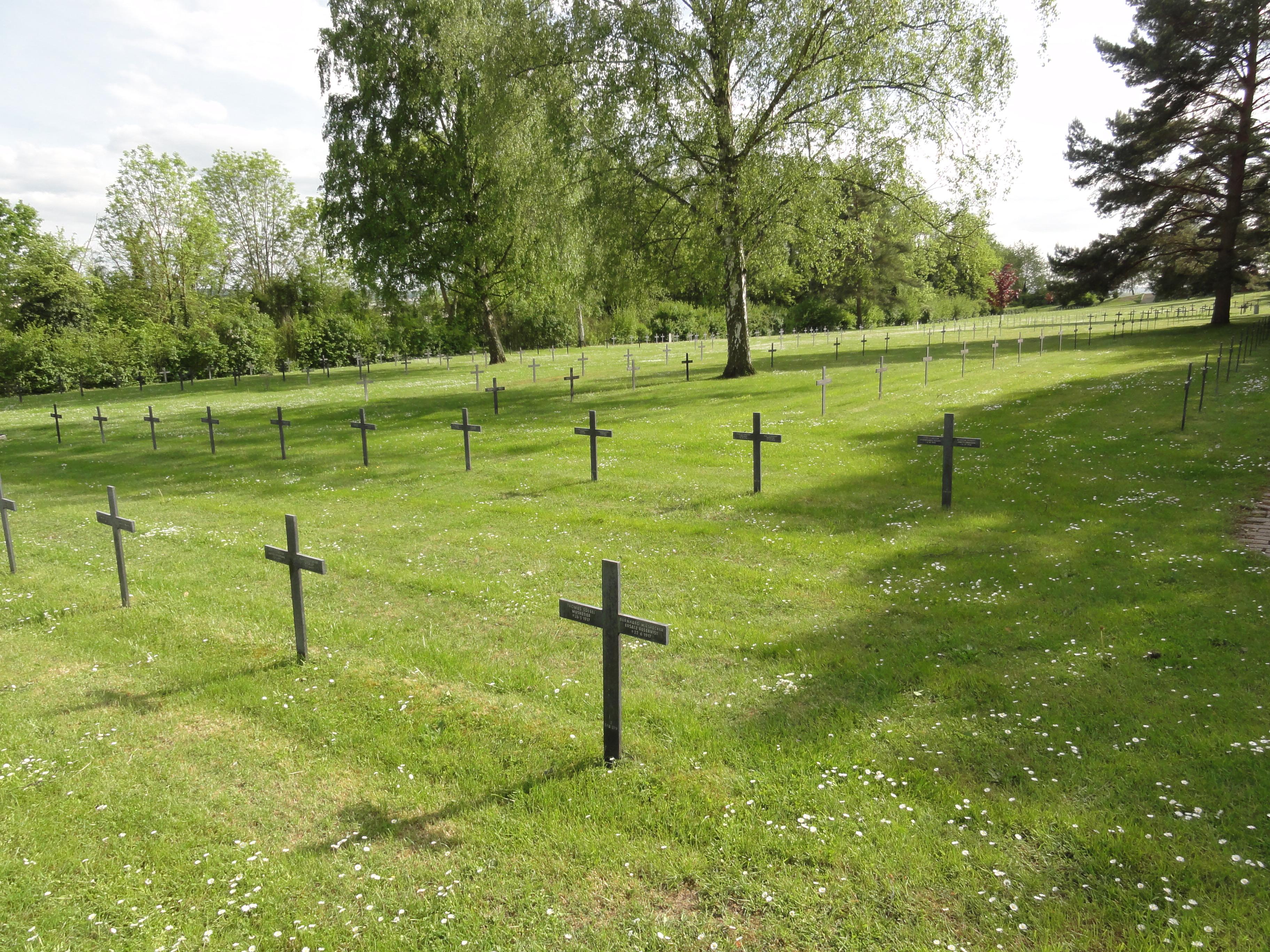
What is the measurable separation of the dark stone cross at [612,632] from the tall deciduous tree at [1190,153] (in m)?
47.3

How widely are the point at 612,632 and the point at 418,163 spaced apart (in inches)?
1581

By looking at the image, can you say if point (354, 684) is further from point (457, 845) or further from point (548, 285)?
point (548, 285)

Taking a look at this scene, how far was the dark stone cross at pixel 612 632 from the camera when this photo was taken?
5559 millimetres

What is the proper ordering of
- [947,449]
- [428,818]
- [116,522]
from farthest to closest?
[947,449] < [116,522] < [428,818]

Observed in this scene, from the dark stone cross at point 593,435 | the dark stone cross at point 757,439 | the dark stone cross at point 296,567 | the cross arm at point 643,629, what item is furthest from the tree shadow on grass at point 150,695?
the dark stone cross at point 757,439

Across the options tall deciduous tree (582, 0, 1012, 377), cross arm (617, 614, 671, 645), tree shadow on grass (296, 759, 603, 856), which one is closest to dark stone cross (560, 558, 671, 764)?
cross arm (617, 614, 671, 645)

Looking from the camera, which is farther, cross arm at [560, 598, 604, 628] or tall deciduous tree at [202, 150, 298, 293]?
tall deciduous tree at [202, 150, 298, 293]

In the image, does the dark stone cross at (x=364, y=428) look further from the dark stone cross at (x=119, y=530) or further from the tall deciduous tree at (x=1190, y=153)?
the tall deciduous tree at (x=1190, y=153)

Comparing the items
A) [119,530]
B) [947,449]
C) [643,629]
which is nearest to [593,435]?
[947,449]

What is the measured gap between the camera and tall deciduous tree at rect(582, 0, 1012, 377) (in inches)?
1025

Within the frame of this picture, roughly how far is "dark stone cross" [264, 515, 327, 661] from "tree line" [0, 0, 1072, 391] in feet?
74.0

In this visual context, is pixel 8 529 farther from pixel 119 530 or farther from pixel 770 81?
pixel 770 81

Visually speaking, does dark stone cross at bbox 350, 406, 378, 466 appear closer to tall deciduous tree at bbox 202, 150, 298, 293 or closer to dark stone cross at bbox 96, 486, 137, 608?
dark stone cross at bbox 96, 486, 137, 608

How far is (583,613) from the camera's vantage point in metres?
5.79
